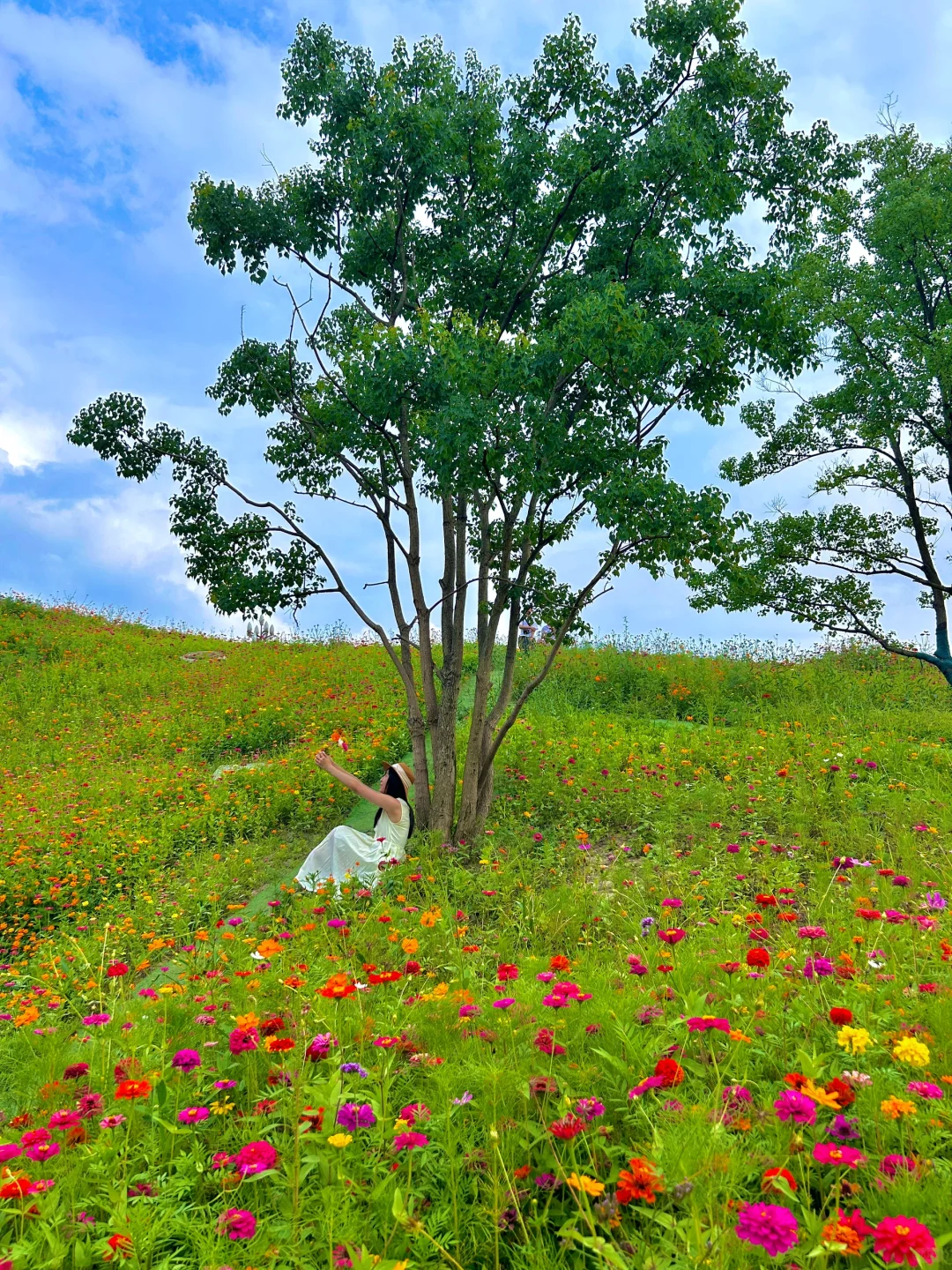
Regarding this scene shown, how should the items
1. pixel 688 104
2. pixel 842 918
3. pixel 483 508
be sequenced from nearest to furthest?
pixel 842 918 < pixel 688 104 < pixel 483 508

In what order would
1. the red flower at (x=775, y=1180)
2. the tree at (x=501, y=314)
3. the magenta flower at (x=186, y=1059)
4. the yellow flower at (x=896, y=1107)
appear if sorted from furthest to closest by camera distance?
the tree at (x=501, y=314), the magenta flower at (x=186, y=1059), the yellow flower at (x=896, y=1107), the red flower at (x=775, y=1180)

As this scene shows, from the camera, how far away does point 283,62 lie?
831cm

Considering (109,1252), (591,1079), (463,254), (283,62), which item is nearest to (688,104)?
(463,254)

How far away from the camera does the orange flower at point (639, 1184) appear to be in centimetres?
194

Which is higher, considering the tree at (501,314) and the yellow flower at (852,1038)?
the tree at (501,314)

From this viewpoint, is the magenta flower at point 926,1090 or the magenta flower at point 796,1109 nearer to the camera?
the magenta flower at point 796,1109

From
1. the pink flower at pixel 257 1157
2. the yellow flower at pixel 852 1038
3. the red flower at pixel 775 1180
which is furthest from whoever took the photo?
the yellow flower at pixel 852 1038

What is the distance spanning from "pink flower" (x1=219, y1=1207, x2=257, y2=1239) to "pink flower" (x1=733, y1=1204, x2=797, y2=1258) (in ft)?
4.14

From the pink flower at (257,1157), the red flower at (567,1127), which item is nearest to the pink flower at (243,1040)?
the pink flower at (257,1157)

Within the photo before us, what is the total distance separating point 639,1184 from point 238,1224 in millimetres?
1080

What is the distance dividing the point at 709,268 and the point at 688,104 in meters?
1.49

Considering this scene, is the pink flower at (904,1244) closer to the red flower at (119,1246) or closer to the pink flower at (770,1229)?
the pink flower at (770,1229)

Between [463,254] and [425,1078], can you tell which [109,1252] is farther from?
[463,254]

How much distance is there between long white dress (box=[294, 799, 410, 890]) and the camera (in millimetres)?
7215
